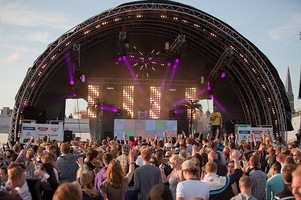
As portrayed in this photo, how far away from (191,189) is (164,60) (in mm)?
21040

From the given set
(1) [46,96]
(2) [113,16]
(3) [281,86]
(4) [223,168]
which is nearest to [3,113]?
(1) [46,96]

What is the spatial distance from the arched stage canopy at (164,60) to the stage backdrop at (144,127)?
3268 mm

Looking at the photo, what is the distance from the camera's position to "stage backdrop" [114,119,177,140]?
78.8 feet

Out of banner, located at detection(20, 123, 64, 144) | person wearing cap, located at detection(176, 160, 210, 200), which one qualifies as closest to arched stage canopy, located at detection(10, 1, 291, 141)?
banner, located at detection(20, 123, 64, 144)

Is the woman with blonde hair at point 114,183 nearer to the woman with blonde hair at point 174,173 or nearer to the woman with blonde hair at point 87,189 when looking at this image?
the woman with blonde hair at point 87,189

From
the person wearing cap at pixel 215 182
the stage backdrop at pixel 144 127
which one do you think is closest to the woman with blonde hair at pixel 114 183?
the person wearing cap at pixel 215 182

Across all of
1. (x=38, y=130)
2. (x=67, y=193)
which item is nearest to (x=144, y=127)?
(x=38, y=130)

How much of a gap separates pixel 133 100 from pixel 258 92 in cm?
749

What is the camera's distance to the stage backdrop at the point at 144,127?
24.0m

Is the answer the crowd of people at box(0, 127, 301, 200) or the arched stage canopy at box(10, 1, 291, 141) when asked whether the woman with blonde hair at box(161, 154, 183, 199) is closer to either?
the crowd of people at box(0, 127, 301, 200)

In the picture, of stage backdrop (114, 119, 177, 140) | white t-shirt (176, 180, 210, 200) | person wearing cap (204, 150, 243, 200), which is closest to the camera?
white t-shirt (176, 180, 210, 200)

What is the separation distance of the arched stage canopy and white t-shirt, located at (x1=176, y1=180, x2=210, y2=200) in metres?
16.5

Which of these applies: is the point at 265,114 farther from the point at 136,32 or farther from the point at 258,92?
the point at 136,32

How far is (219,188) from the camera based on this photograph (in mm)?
5906
